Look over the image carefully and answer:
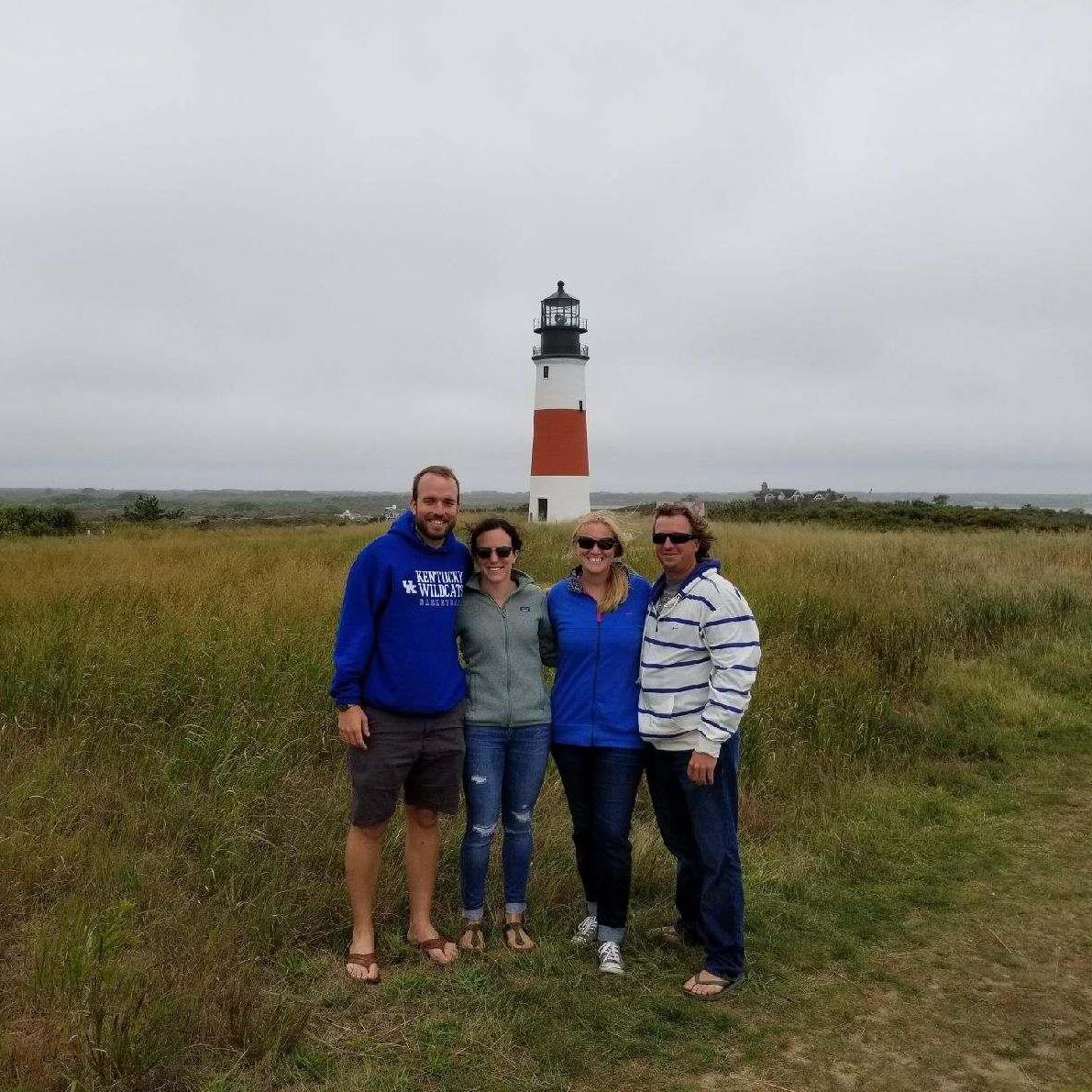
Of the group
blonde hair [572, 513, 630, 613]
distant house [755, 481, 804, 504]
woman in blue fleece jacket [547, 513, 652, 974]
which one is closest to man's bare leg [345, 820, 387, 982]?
woman in blue fleece jacket [547, 513, 652, 974]

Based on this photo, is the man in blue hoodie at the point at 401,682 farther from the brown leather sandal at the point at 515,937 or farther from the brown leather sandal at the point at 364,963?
the brown leather sandal at the point at 515,937

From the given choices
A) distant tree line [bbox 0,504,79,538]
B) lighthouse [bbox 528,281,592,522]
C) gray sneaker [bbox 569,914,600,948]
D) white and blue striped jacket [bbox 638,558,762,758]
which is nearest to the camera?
white and blue striped jacket [bbox 638,558,762,758]

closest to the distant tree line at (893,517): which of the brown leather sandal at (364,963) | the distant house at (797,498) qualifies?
the distant house at (797,498)

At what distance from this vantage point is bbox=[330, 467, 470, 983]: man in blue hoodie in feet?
10.5

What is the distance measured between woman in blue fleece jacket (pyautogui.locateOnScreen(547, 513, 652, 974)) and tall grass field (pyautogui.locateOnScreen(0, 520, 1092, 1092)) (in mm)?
164

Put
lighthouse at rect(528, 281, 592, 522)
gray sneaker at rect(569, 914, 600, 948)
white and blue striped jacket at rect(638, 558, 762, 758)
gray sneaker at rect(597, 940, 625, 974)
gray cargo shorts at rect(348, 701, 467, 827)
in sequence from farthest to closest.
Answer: lighthouse at rect(528, 281, 592, 522) < gray sneaker at rect(569, 914, 600, 948) < gray sneaker at rect(597, 940, 625, 974) < gray cargo shorts at rect(348, 701, 467, 827) < white and blue striped jacket at rect(638, 558, 762, 758)

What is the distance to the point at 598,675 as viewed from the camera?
11.1 feet

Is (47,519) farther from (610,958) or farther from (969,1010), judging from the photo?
(969,1010)

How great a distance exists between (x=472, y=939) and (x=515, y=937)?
0.58ft

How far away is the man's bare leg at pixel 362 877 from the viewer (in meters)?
3.32

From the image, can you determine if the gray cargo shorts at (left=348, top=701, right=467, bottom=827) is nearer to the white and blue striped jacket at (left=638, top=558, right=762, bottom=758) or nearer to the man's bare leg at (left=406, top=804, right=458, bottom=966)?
the man's bare leg at (left=406, top=804, right=458, bottom=966)

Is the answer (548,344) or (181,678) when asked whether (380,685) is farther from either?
(548,344)

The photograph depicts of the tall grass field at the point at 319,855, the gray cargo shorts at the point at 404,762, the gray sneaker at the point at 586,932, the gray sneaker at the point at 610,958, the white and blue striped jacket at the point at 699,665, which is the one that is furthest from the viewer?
the gray sneaker at the point at 586,932

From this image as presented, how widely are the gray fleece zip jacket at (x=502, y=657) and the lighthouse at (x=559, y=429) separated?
73.3 feet
